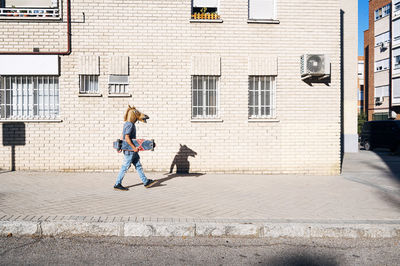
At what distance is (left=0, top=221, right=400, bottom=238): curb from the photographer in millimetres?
4441

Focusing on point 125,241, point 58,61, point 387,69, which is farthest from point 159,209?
point 387,69

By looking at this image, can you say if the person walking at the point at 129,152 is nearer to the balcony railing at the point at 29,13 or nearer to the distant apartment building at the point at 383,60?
the balcony railing at the point at 29,13

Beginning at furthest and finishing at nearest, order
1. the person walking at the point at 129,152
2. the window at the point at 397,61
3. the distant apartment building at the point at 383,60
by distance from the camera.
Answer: the distant apartment building at the point at 383,60, the window at the point at 397,61, the person walking at the point at 129,152

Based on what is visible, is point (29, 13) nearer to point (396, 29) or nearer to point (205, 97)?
point (205, 97)

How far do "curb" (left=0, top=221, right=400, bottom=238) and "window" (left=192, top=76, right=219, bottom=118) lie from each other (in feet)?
16.7

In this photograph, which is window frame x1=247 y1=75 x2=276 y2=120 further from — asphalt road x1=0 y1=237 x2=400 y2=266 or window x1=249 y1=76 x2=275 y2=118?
asphalt road x1=0 y1=237 x2=400 y2=266

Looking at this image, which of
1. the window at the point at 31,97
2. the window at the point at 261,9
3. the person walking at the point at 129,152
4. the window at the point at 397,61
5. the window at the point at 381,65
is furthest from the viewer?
the window at the point at 381,65

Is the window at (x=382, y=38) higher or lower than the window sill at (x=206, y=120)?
higher

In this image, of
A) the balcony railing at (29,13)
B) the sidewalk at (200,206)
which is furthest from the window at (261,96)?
the balcony railing at (29,13)

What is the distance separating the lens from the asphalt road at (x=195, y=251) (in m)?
3.69

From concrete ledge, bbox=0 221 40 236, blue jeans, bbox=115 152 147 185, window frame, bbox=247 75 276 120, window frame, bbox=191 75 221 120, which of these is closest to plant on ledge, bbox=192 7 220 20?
window frame, bbox=191 75 221 120

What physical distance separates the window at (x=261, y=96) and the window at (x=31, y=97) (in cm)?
538

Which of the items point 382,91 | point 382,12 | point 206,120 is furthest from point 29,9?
point 382,12

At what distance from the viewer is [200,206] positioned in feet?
18.2
